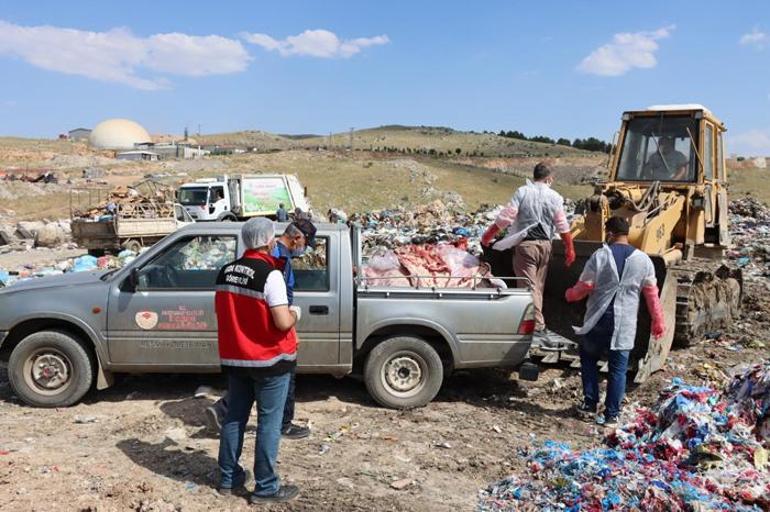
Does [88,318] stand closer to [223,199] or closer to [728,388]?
[728,388]

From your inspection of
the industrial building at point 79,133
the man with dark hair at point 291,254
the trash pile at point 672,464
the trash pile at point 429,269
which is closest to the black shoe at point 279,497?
the man with dark hair at point 291,254

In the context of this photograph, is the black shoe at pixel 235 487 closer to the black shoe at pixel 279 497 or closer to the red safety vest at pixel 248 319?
the black shoe at pixel 279 497

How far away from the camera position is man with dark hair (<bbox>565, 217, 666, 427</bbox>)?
598 cm

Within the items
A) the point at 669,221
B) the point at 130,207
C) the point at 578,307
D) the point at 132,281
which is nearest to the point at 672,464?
the point at 578,307

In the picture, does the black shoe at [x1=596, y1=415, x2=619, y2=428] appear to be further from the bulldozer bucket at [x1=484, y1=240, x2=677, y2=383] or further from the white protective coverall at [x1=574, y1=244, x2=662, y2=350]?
the bulldozer bucket at [x1=484, y1=240, x2=677, y2=383]

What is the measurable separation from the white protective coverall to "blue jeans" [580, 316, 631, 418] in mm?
72

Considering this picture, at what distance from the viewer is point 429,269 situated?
22.6ft

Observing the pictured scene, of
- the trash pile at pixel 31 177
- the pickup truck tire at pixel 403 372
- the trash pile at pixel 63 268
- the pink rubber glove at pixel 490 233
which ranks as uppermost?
the trash pile at pixel 31 177

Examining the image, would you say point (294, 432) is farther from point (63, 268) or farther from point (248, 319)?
point (63, 268)

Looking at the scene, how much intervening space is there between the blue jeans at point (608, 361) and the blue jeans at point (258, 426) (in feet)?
10.1

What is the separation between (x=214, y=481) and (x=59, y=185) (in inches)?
1428

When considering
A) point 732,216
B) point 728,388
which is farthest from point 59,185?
point 728,388

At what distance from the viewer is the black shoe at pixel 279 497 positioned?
430 cm

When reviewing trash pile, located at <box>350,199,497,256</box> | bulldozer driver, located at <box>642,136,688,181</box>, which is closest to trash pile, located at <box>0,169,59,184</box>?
trash pile, located at <box>350,199,497,256</box>
